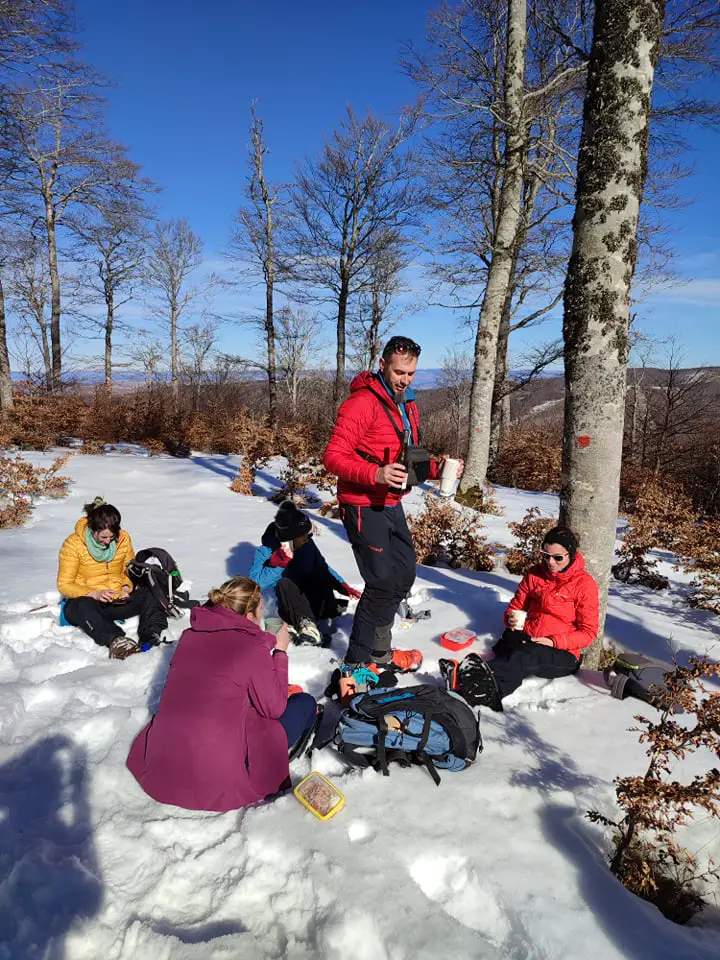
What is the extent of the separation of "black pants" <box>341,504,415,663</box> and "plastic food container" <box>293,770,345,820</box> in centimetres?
100

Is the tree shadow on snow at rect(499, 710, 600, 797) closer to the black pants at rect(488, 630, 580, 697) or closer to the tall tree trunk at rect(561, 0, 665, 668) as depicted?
the black pants at rect(488, 630, 580, 697)

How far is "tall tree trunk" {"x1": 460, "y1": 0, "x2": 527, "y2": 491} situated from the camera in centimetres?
771

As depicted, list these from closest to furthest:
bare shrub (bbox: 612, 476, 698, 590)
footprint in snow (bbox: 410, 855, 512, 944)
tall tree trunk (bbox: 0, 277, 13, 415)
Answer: footprint in snow (bbox: 410, 855, 512, 944), bare shrub (bbox: 612, 476, 698, 590), tall tree trunk (bbox: 0, 277, 13, 415)

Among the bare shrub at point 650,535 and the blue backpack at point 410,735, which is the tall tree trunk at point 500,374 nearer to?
the bare shrub at point 650,535

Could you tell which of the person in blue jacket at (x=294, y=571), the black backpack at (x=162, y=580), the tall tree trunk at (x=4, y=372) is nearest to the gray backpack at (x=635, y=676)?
the person in blue jacket at (x=294, y=571)

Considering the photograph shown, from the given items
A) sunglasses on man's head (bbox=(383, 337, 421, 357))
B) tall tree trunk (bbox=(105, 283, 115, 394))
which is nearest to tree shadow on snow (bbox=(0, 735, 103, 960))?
sunglasses on man's head (bbox=(383, 337, 421, 357))

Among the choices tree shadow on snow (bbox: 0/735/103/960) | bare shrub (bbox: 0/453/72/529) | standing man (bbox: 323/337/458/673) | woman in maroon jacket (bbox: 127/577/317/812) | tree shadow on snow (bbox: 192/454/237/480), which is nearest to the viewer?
tree shadow on snow (bbox: 0/735/103/960)

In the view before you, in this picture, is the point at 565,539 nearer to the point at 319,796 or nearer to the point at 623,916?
the point at 623,916

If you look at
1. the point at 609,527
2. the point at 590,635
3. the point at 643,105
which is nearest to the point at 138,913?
the point at 590,635

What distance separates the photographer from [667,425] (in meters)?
12.2

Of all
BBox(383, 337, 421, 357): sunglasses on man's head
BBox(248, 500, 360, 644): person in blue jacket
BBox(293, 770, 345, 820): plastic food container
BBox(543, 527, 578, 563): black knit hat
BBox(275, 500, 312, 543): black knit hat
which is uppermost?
BBox(383, 337, 421, 357): sunglasses on man's head

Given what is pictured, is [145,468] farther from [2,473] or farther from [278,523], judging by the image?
[278,523]

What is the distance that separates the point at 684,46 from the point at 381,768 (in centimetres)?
961

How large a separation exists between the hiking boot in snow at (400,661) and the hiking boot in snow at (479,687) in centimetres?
42
